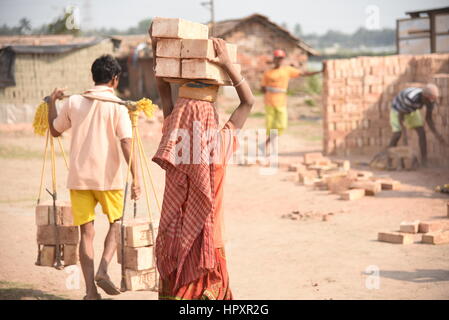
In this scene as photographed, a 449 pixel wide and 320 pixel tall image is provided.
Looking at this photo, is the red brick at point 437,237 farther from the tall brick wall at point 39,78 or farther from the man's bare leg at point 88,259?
the tall brick wall at point 39,78

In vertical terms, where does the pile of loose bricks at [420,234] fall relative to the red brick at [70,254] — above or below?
below

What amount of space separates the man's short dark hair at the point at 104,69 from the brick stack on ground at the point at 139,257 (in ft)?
3.80

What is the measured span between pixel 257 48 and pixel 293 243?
25318mm

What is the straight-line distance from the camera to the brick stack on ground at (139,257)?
5414mm

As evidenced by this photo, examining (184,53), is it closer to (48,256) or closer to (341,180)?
(48,256)

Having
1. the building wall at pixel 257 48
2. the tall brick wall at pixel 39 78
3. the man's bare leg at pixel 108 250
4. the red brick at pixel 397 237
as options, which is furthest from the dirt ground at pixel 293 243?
the building wall at pixel 257 48

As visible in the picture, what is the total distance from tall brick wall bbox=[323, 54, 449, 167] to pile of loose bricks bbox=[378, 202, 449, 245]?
738 cm

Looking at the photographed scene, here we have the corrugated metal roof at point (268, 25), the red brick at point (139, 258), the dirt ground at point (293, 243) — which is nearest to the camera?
the red brick at point (139, 258)

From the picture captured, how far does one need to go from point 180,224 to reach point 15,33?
73.3 feet

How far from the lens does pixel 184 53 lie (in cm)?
463

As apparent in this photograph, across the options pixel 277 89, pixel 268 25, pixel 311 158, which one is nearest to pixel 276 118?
pixel 277 89
